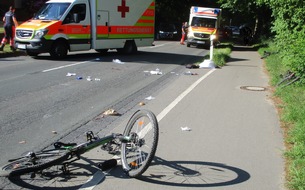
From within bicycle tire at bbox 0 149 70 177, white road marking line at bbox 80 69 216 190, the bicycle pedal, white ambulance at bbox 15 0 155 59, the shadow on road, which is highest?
white ambulance at bbox 15 0 155 59

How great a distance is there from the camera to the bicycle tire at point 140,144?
14.6ft

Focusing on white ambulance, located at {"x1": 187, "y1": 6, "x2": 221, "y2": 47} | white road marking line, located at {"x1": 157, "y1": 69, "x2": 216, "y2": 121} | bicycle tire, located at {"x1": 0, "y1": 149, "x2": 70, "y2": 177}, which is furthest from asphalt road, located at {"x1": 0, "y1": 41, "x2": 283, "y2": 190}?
white ambulance, located at {"x1": 187, "y1": 6, "x2": 221, "y2": 47}

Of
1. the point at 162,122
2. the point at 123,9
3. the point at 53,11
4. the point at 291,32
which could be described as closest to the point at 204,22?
the point at 123,9

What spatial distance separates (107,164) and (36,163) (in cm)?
82

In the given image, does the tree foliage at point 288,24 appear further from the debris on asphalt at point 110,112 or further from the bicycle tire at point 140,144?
the bicycle tire at point 140,144

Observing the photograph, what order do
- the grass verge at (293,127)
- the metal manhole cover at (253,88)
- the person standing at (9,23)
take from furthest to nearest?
the person standing at (9,23) → the metal manhole cover at (253,88) → the grass verge at (293,127)

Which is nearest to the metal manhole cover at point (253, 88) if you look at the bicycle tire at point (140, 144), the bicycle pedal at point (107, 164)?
the bicycle tire at point (140, 144)

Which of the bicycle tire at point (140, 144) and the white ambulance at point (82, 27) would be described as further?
the white ambulance at point (82, 27)

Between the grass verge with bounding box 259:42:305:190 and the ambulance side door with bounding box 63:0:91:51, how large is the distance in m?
9.09

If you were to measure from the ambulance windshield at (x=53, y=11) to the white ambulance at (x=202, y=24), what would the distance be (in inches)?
542

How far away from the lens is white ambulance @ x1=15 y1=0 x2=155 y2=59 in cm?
1631

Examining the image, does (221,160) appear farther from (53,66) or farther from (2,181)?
(53,66)

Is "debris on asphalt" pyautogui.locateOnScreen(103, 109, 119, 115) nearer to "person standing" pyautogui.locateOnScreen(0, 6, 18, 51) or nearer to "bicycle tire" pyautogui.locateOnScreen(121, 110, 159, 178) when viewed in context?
"bicycle tire" pyautogui.locateOnScreen(121, 110, 159, 178)

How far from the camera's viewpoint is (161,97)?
957cm
